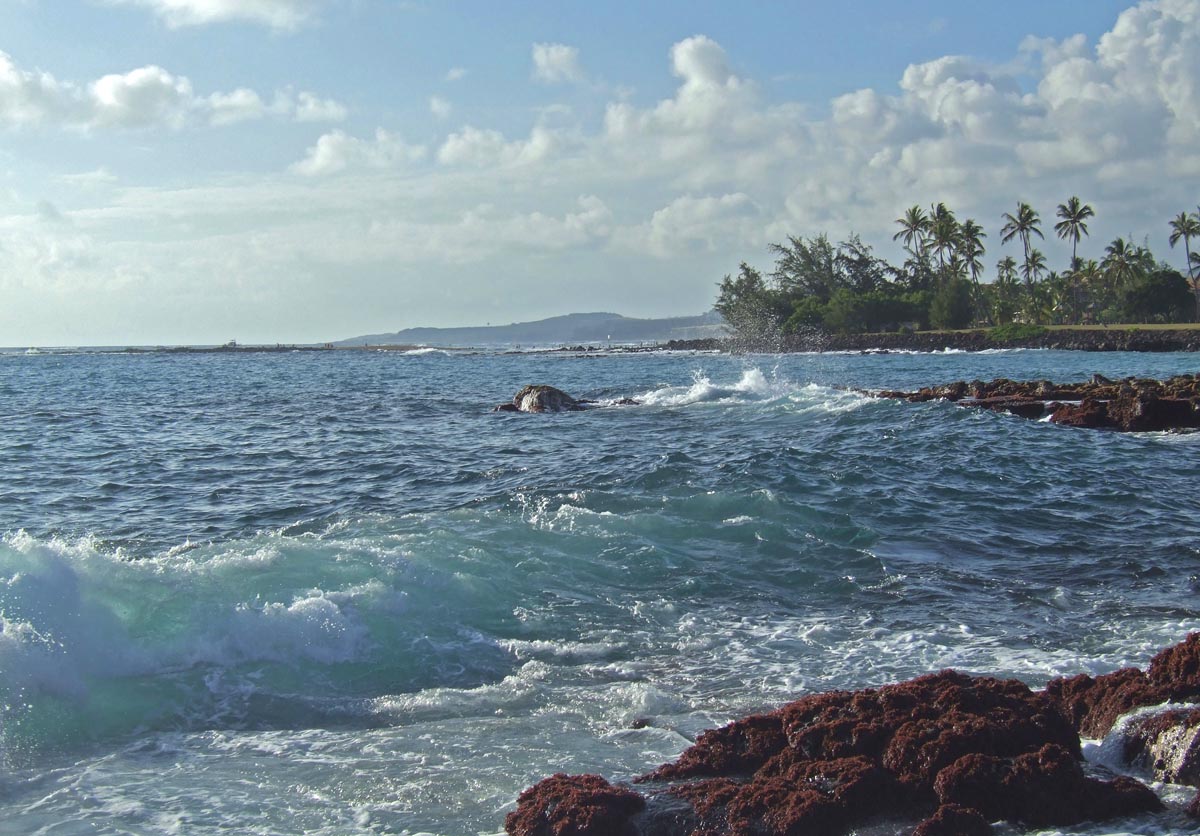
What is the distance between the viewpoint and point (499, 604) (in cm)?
1077

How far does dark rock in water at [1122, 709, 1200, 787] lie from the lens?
5.45m

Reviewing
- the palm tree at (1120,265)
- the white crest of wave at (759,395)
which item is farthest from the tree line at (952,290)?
the white crest of wave at (759,395)

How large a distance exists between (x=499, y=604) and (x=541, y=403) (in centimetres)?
2274

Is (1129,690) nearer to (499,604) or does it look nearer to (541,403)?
(499,604)

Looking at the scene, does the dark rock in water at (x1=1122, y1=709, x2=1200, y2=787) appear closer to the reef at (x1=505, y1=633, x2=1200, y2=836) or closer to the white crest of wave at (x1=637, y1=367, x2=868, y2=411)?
the reef at (x1=505, y1=633, x2=1200, y2=836)

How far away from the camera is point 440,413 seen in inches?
1363

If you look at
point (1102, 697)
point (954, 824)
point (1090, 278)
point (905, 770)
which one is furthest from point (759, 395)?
point (1090, 278)

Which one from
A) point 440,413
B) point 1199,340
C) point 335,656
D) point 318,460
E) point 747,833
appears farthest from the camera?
point 1199,340

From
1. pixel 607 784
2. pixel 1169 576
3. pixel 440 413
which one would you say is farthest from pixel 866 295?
pixel 607 784

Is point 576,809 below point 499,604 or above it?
above

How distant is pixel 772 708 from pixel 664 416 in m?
23.3

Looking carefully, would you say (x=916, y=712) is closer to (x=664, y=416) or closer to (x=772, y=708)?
(x=772, y=708)

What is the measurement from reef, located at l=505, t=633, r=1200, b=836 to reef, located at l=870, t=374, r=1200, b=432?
20.4 metres

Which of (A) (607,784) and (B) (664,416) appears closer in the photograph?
(A) (607,784)
